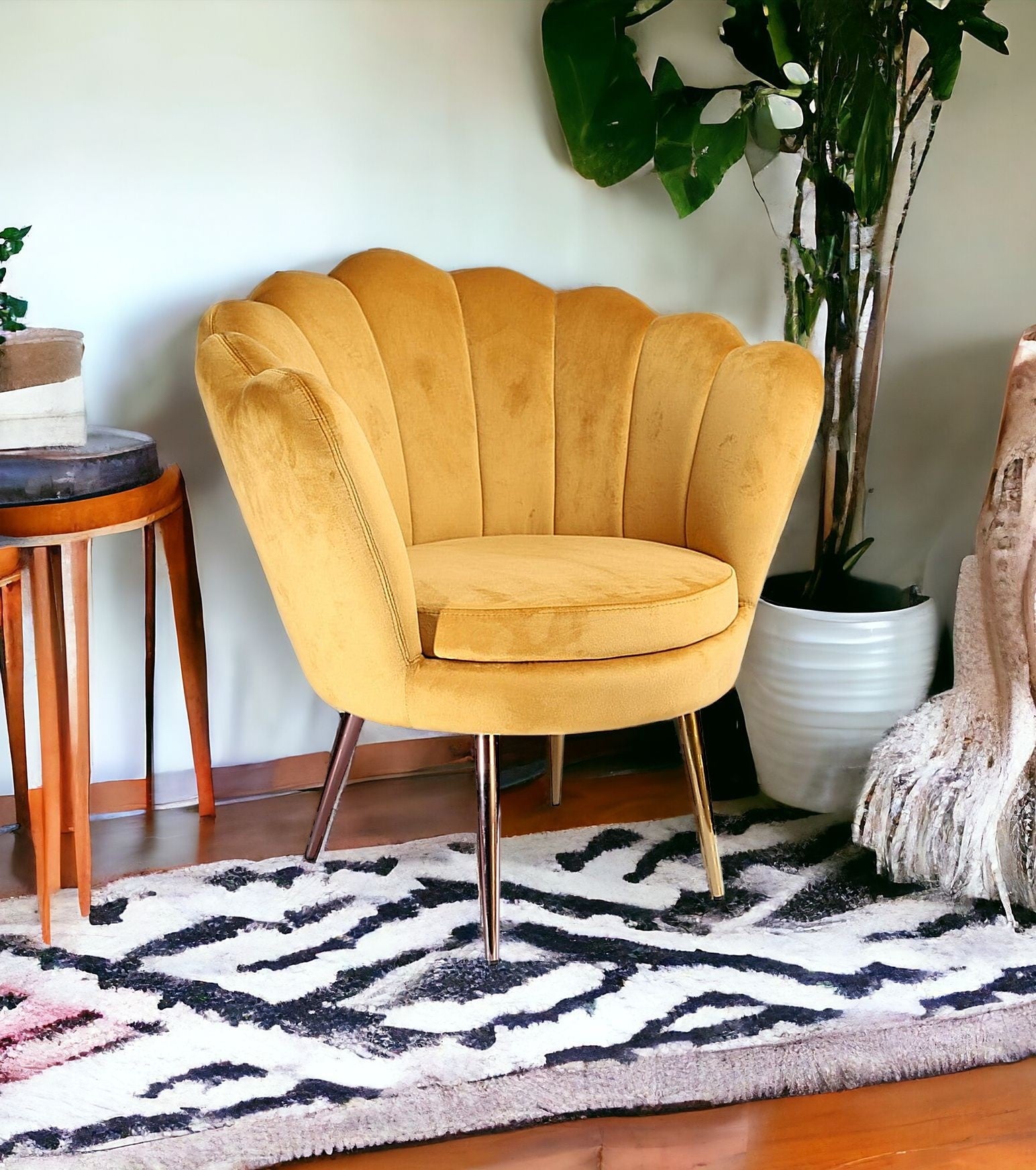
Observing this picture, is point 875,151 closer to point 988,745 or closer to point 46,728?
point 988,745

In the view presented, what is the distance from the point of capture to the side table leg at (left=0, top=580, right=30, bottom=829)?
5.69 ft

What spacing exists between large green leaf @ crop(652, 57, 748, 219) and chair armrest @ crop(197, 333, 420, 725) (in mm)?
840

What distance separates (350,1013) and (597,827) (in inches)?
24.0

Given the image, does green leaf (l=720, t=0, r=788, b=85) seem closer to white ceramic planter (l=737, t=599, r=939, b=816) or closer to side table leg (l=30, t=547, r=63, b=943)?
white ceramic planter (l=737, t=599, r=939, b=816)

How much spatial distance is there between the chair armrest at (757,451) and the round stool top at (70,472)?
0.81 m

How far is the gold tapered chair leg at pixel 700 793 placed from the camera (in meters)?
1.60

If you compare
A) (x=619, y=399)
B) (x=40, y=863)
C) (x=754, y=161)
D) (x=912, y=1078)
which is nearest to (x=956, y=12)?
(x=754, y=161)

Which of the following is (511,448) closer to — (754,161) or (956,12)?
(754,161)

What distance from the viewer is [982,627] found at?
1.69 m

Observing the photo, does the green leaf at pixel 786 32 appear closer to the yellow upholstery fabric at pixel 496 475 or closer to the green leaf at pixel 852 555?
the yellow upholstery fabric at pixel 496 475

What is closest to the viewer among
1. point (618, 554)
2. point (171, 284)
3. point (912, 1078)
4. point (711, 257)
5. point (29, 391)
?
point (912, 1078)

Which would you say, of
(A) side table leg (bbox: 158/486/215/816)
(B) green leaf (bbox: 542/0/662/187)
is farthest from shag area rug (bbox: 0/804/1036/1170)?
(B) green leaf (bbox: 542/0/662/187)

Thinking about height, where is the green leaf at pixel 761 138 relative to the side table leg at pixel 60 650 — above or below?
above

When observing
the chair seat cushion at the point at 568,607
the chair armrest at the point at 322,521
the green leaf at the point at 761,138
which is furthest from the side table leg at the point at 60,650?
the green leaf at the point at 761,138
